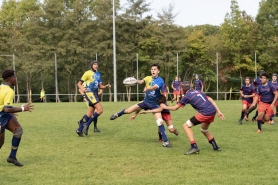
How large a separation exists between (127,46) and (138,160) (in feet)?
125

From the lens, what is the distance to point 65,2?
51281 mm

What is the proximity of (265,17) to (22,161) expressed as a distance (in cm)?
4762

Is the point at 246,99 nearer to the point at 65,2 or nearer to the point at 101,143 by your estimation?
the point at 101,143

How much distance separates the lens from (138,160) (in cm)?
720

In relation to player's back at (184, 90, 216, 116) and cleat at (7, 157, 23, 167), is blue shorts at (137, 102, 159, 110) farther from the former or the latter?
cleat at (7, 157, 23, 167)

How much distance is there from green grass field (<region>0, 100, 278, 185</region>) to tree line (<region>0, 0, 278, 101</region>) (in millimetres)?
32732

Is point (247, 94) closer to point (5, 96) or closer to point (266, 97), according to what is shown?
point (266, 97)

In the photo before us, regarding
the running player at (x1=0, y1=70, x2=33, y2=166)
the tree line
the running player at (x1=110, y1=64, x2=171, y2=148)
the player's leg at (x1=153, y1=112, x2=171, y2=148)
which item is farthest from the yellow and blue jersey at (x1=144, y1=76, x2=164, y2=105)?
the tree line

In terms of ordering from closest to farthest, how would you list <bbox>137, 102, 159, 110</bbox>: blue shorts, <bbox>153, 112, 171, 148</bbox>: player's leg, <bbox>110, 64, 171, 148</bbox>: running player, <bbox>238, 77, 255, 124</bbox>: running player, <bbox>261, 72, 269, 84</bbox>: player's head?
<bbox>153, 112, 171, 148</bbox>: player's leg → <bbox>110, 64, 171, 148</bbox>: running player → <bbox>137, 102, 159, 110</bbox>: blue shorts → <bbox>261, 72, 269, 84</bbox>: player's head → <bbox>238, 77, 255, 124</bbox>: running player

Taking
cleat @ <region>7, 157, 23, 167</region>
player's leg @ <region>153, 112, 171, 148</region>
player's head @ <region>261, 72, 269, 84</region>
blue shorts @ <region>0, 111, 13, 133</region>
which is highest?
player's head @ <region>261, 72, 269, 84</region>

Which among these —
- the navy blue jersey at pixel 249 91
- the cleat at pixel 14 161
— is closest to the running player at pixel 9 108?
A: the cleat at pixel 14 161

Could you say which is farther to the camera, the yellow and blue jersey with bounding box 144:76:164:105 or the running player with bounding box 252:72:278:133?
the running player with bounding box 252:72:278:133

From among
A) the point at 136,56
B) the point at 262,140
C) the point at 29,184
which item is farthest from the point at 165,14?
the point at 29,184

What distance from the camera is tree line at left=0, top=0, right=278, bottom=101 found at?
43.7 metres
